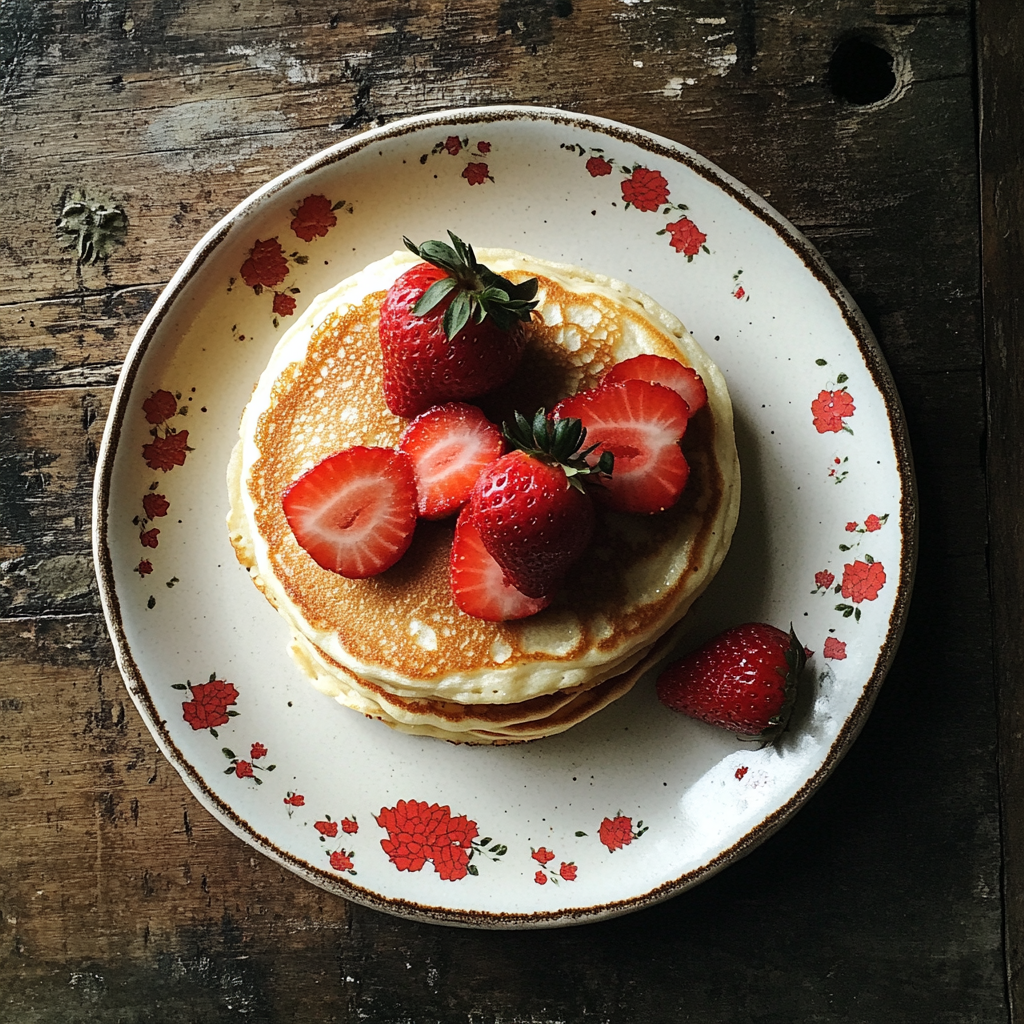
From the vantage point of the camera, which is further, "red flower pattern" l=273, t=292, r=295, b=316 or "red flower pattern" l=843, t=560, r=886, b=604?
"red flower pattern" l=273, t=292, r=295, b=316

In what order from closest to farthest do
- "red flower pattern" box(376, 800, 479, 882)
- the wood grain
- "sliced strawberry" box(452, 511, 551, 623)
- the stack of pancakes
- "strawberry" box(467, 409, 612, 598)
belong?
"strawberry" box(467, 409, 612, 598), "sliced strawberry" box(452, 511, 551, 623), the stack of pancakes, "red flower pattern" box(376, 800, 479, 882), the wood grain

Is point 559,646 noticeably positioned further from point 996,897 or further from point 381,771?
point 996,897

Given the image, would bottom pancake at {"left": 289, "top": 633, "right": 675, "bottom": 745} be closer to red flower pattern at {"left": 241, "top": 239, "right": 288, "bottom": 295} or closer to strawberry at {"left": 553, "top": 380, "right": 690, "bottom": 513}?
strawberry at {"left": 553, "top": 380, "right": 690, "bottom": 513}

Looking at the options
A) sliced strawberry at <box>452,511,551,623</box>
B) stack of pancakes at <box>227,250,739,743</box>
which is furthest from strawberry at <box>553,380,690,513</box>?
sliced strawberry at <box>452,511,551,623</box>

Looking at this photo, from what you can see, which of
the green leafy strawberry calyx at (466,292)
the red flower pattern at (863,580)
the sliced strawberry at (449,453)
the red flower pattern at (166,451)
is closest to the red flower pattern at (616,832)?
the red flower pattern at (863,580)

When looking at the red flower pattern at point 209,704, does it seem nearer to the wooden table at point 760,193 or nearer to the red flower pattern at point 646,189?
the wooden table at point 760,193
